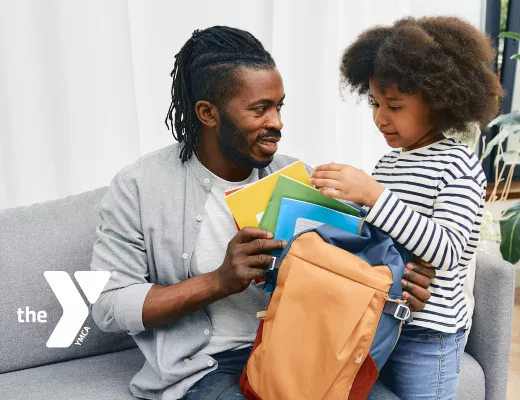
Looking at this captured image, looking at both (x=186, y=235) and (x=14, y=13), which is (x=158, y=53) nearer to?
(x=14, y=13)

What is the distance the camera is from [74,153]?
6.89 ft

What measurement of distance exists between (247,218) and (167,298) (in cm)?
23

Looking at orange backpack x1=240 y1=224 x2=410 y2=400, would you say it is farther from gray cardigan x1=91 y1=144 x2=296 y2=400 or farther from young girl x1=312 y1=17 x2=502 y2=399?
gray cardigan x1=91 y1=144 x2=296 y2=400

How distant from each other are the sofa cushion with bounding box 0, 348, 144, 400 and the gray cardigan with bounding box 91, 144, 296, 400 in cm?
9

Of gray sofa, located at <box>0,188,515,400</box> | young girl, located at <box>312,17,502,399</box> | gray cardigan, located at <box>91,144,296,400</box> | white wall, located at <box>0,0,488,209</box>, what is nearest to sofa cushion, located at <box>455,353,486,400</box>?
gray sofa, located at <box>0,188,515,400</box>

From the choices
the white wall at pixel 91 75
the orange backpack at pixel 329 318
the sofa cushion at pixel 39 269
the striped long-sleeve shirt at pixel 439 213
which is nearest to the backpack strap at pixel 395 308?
the orange backpack at pixel 329 318

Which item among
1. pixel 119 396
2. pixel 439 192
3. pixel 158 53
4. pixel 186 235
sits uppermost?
pixel 158 53

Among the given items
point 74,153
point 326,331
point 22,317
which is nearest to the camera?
point 326,331

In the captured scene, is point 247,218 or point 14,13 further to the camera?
point 14,13

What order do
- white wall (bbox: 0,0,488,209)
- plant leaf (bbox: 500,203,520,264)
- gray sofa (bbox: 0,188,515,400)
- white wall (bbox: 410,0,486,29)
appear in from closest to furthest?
gray sofa (bbox: 0,188,515,400), white wall (bbox: 0,0,488,209), plant leaf (bbox: 500,203,520,264), white wall (bbox: 410,0,486,29)

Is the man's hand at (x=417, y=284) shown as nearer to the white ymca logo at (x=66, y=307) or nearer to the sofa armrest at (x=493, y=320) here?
the sofa armrest at (x=493, y=320)

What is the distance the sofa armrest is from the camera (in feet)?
4.88

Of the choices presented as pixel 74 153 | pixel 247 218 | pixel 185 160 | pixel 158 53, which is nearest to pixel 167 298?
pixel 247 218

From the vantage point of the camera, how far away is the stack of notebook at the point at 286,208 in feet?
3.73
